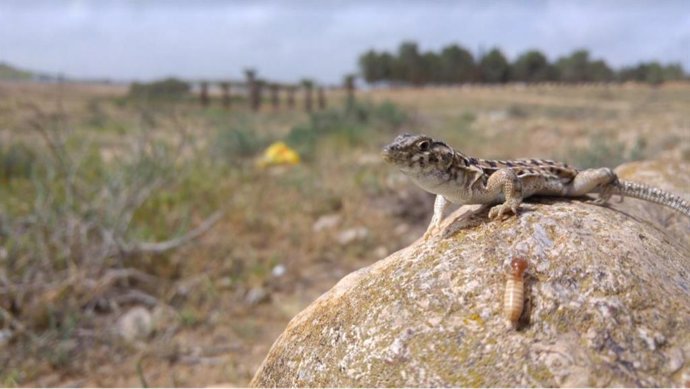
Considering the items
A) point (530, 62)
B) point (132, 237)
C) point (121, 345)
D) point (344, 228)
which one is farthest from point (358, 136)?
point (530, 62)

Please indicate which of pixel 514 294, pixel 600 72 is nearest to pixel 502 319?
pixel 514 294

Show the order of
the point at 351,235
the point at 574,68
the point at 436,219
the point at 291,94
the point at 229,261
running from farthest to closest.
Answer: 1. the point at 574,68
2. the point at 291,94
3. the point at 351,235
4. the point at 229,261
5. the point at 436,219

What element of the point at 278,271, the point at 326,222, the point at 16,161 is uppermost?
the point at 16,161

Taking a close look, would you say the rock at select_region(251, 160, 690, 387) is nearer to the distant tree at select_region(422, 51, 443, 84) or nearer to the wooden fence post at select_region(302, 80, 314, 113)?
the wooden fence post at select_region(302, 80, 314, 113)

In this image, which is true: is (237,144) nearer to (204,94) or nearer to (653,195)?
(653,195)

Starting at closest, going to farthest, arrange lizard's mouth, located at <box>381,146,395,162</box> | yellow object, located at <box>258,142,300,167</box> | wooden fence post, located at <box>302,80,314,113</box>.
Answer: lizard's mouth, located at <box>381,146,395,162</box>, yellow object, located at <box>258,142,300,167</box>, wooden fence post, located at <box>302,80,314,113</box>

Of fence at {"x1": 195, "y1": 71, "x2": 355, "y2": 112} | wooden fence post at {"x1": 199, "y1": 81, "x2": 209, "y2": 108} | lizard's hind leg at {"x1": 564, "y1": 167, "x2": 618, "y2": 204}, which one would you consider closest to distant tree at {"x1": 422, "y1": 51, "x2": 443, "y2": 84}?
fence at {"x1": 195, "y1": 71, "x2": 355, "y2": 112}

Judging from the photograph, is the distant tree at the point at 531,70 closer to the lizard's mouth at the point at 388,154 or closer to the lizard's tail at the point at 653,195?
the lizard's tail at the point at 653,195
